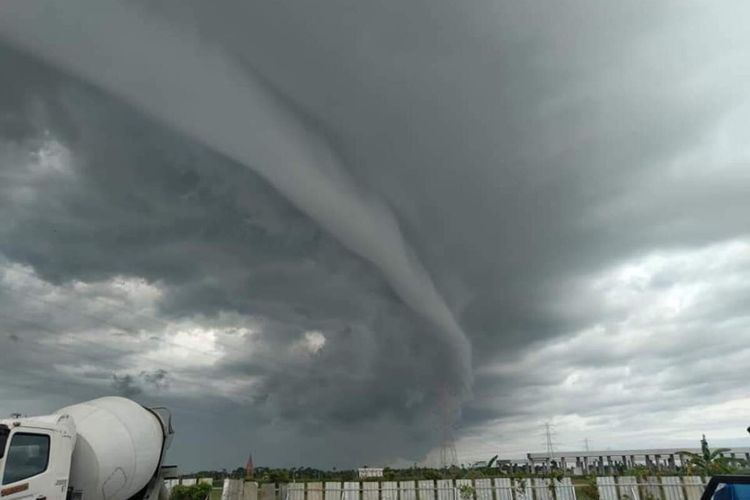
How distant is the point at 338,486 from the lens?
39688 mm

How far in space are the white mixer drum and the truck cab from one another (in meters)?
1.09

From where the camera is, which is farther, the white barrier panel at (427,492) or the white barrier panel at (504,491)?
the white barrier panel at (427,492)

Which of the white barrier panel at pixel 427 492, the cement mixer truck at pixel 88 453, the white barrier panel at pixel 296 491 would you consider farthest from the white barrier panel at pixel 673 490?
the cement mixer truck at pixel 88 453

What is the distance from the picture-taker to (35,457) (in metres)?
12.4

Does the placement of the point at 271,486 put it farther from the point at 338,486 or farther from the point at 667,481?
the point at 667,481

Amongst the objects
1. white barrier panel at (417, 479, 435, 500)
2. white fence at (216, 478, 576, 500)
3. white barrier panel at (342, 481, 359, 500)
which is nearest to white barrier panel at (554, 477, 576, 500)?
white fence at (216, 478, 576, 500)

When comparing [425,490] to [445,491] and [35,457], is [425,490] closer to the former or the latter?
[445,491]

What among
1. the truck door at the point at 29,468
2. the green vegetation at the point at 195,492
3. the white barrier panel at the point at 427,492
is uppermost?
the truck door at the point at 29,468

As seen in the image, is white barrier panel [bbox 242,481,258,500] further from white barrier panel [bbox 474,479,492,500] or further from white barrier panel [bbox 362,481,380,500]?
white barrier panel [bbox 474,479,492,500]

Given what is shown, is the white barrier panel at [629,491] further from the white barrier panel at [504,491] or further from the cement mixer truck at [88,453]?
the cement mixer truck at [88,453]

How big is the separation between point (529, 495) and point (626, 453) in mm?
69036

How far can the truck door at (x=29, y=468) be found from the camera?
11.2 m

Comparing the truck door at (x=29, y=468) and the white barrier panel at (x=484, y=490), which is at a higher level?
the truck door at (x=29, y=468)

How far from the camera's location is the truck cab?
11.2 metres
